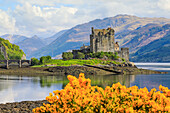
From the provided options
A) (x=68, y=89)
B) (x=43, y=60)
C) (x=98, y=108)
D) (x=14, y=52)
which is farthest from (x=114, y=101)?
(x=14, y=52)

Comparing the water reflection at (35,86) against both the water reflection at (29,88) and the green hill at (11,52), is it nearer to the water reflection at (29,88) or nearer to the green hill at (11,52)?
the water reflection at (29,88)

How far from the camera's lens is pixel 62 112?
14.8 m

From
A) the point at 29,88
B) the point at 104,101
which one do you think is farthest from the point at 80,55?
the point at 104,101

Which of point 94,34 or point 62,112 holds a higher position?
point 94,34

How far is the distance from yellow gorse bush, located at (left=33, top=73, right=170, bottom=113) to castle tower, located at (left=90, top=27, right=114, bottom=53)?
446 feet

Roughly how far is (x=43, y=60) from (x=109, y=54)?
39.4 metres

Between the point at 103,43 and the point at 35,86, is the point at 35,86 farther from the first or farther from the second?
the point at 103,43

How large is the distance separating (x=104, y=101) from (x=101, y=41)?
455ft

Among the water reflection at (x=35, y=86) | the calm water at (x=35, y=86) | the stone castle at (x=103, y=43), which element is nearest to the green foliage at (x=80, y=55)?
the stone castle at (x=103, y=43)

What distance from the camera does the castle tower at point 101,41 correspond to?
15262 centimetres

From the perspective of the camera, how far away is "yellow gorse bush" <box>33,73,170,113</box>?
1465cm

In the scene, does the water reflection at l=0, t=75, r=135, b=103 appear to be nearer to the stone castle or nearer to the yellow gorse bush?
the yellow gorse bush

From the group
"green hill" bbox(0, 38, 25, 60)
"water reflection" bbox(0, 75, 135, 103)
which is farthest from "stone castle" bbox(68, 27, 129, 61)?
"water reflection" bbox(0, 75, 135, 103)

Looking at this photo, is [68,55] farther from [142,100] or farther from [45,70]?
[142,100]
